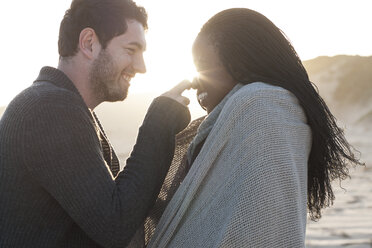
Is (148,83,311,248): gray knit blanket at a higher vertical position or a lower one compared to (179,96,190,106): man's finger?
lower

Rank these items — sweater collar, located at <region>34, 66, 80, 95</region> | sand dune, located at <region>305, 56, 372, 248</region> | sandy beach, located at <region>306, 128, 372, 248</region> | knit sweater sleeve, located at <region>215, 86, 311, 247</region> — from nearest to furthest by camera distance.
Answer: knit sweater sleeve, located at <region>215, 86, 311, 247</region> < sweater collar, located at <region>34, 66, 80, 95</region> < sandy beach, located at <region>306, 128, 372, 248</region> < sand dune, located at <region>305, 56, 372, 248</region>

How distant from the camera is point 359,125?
19.8 meters

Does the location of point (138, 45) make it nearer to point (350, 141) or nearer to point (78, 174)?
point (78, 174)

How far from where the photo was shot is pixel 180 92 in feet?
8.14

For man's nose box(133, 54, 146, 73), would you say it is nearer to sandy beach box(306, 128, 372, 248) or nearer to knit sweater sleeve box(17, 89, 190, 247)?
knit sweater sleeve box(17, 89, 190, 247)

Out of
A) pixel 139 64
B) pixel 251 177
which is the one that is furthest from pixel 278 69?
pixel 139 64

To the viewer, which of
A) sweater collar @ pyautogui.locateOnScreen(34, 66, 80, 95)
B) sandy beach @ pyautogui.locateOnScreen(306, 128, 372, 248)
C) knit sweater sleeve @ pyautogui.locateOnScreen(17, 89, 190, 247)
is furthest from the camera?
sandy beach @ pyautogui.locateOnScreen(306, 128, 372, 248)

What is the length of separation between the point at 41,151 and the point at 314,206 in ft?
4.15

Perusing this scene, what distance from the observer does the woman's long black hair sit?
6.92 feet

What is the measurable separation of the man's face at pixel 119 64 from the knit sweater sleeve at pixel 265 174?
86 centimetres

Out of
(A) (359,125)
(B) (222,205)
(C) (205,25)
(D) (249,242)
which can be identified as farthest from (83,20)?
(A) (359,125)

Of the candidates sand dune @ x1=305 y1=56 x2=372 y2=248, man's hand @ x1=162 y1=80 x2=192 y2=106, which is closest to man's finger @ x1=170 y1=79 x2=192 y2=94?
man's hand @ x1=162 y1=80 x2=192 y2=106

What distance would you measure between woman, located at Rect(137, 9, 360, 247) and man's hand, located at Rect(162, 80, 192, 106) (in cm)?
10

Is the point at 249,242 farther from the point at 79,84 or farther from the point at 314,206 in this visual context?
the point at 79,84
